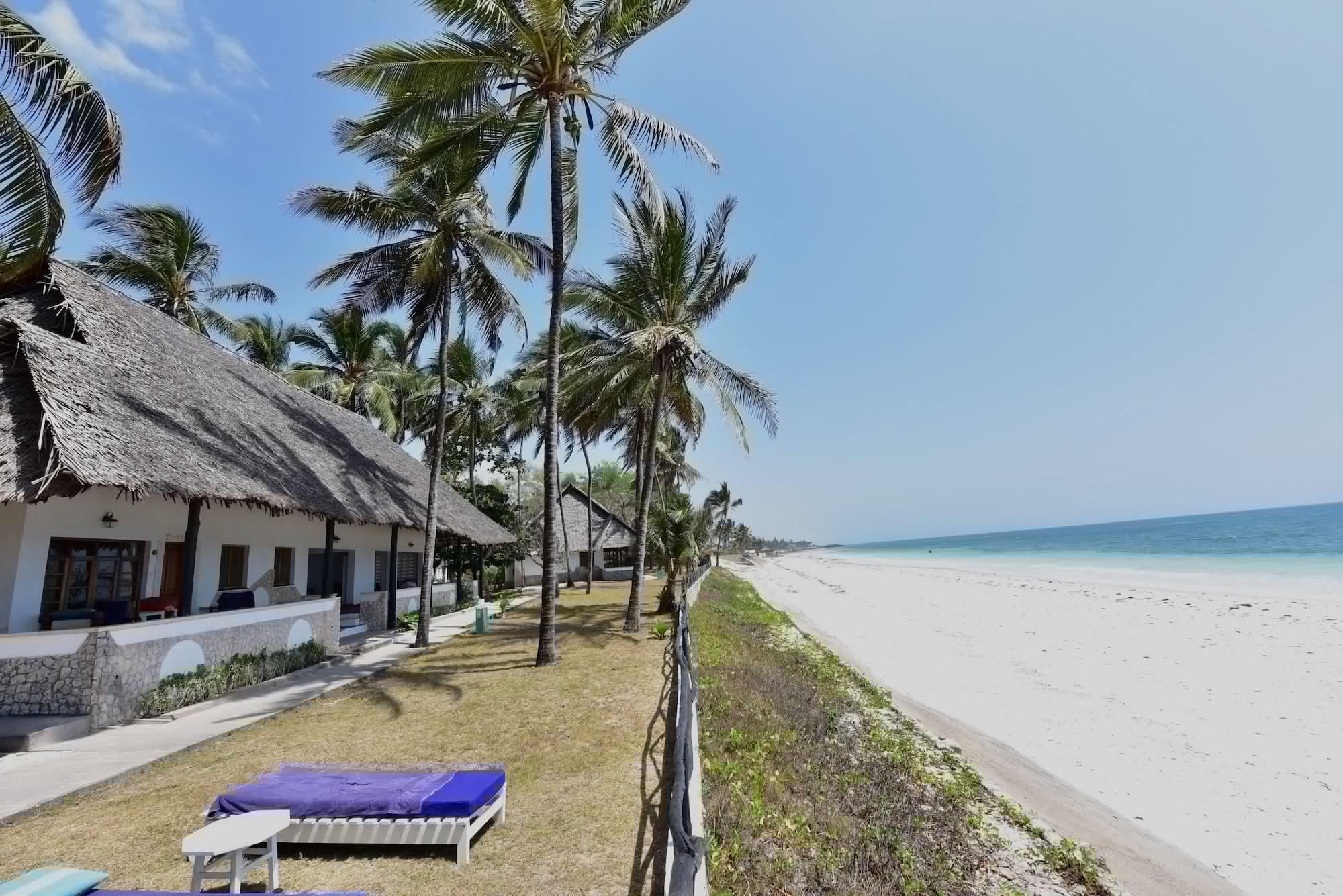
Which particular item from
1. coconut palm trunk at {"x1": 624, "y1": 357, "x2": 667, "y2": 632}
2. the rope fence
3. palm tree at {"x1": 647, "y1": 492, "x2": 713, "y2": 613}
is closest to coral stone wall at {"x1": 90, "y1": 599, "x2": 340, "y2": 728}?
coconut palm trunk at {"x1": 624, "y1": 357, "x2": 667, "y2": 632}

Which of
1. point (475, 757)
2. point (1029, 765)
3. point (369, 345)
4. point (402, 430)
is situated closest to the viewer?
point (475, 757)

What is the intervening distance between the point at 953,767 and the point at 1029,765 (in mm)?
1387

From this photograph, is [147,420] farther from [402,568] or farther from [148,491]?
[402,568]

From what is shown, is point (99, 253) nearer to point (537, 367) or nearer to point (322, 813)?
point (537, 367)

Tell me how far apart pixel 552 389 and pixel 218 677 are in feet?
20.4

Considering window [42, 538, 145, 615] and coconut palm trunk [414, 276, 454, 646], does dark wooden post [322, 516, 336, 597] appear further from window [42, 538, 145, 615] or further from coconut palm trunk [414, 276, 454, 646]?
window [42, 538, 145, 615]

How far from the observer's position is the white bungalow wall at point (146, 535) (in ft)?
25.5

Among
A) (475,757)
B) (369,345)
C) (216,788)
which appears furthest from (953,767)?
(369,345)

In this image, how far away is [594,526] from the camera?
3033 cm

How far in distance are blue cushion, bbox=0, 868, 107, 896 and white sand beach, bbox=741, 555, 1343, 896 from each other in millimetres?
7613

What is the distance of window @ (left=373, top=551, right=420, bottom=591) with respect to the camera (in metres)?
17.5

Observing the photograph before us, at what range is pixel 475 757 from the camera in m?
5.98

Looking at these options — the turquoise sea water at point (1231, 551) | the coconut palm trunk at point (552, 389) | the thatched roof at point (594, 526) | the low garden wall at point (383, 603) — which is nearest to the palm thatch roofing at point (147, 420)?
the low garden wall at point (383, 603)

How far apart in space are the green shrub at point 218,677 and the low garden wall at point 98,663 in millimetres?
106
